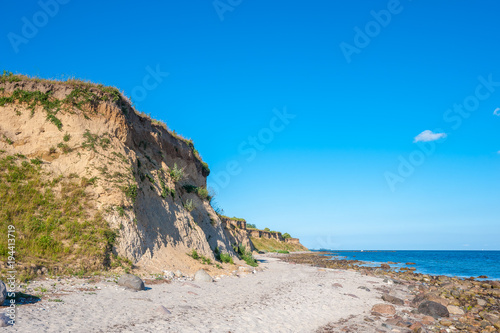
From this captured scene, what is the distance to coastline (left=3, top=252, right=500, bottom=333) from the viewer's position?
23.6 feet

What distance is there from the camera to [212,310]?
30.6 feet

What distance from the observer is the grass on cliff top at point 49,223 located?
11.9 m

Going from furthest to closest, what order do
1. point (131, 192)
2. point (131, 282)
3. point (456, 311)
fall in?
point (131, 192) < point (456, 311) < point (131, 282)

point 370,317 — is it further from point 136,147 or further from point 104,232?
point 136,147

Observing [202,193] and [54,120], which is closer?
[54,120]

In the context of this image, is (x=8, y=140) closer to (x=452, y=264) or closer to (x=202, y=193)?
(x=202, y=193)

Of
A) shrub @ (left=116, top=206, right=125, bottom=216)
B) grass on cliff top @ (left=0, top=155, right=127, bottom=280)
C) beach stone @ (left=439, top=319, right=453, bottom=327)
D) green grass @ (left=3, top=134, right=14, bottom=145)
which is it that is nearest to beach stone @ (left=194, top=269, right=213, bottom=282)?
grass on cliff top @ (left=0, top=155, right=127, bottom=280)

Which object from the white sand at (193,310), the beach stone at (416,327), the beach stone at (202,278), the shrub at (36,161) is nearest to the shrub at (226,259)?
the beach stone at (202,278)

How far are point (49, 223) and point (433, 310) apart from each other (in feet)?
56.7

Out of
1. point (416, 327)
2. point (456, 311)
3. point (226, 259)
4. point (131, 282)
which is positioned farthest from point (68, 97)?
point (456, 311)

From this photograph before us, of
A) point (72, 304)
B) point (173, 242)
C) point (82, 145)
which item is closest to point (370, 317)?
point (72, 304)

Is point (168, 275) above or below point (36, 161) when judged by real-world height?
below

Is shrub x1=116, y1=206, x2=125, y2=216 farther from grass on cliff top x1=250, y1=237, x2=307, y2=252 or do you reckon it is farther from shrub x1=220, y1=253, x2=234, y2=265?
grass on cliff top x1=250, y1=237, x2=307, y2=252

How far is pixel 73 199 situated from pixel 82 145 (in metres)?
4.09
